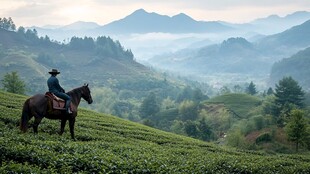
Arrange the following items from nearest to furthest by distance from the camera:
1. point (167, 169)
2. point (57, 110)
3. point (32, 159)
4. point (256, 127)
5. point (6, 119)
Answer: point (32, 159), point (167, 169), point (57, 110), point (6, 119), point (256, 127)

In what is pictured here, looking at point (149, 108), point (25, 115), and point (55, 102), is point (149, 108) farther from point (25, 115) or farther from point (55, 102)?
point (25, 115)

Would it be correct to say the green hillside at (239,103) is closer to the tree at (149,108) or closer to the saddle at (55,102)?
the tree at (149,108)

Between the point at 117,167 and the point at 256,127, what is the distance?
9280cm

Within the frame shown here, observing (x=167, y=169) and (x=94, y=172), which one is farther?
(x=167, y=169)

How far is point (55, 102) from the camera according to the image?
845 inches

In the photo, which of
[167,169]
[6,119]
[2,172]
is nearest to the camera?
[2,172]

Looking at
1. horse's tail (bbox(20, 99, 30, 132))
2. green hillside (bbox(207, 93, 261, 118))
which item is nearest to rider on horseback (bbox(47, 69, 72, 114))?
horse's tail (bbox(20, 99, 30, 132))

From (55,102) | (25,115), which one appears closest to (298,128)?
(55,102)

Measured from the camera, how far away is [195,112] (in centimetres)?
16138

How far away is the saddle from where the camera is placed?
69.8 ft

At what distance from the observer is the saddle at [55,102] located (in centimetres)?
2128

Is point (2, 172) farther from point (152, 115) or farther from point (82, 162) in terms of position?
point (152, 115)

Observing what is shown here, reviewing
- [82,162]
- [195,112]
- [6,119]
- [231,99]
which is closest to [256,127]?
[195,112]

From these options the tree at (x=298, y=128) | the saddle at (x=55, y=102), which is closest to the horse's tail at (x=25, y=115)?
the saddle at (x=55, y=102)
